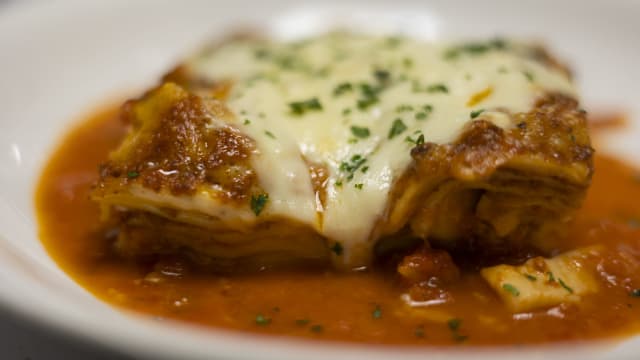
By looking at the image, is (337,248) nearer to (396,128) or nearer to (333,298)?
(333,298)

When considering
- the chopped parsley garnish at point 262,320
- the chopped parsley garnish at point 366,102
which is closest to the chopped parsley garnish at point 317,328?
the chopped parsley garnish at point 262,320

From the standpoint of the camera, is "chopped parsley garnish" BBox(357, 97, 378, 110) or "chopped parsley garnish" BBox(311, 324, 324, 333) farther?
"chopped parsley garnish" BBox(357, 97, 378, 110)

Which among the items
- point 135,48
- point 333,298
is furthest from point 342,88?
point 135,48

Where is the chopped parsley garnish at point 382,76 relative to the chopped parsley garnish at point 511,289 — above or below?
above

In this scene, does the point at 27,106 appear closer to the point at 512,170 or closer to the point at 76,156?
the point at 76,156

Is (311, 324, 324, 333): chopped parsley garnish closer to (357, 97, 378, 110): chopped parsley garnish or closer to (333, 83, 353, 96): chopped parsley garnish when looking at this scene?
(357, 97, 378, 110): chopped parsley garnish

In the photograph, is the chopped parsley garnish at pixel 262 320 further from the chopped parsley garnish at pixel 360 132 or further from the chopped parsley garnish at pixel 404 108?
the chopped parsley garnish at pixel 404 108

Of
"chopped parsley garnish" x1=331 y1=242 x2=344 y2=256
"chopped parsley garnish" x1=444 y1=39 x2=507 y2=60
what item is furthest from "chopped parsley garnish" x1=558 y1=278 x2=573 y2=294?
"chopped parsley garnish" x1=444 y1=39 x2=507 y2=60
